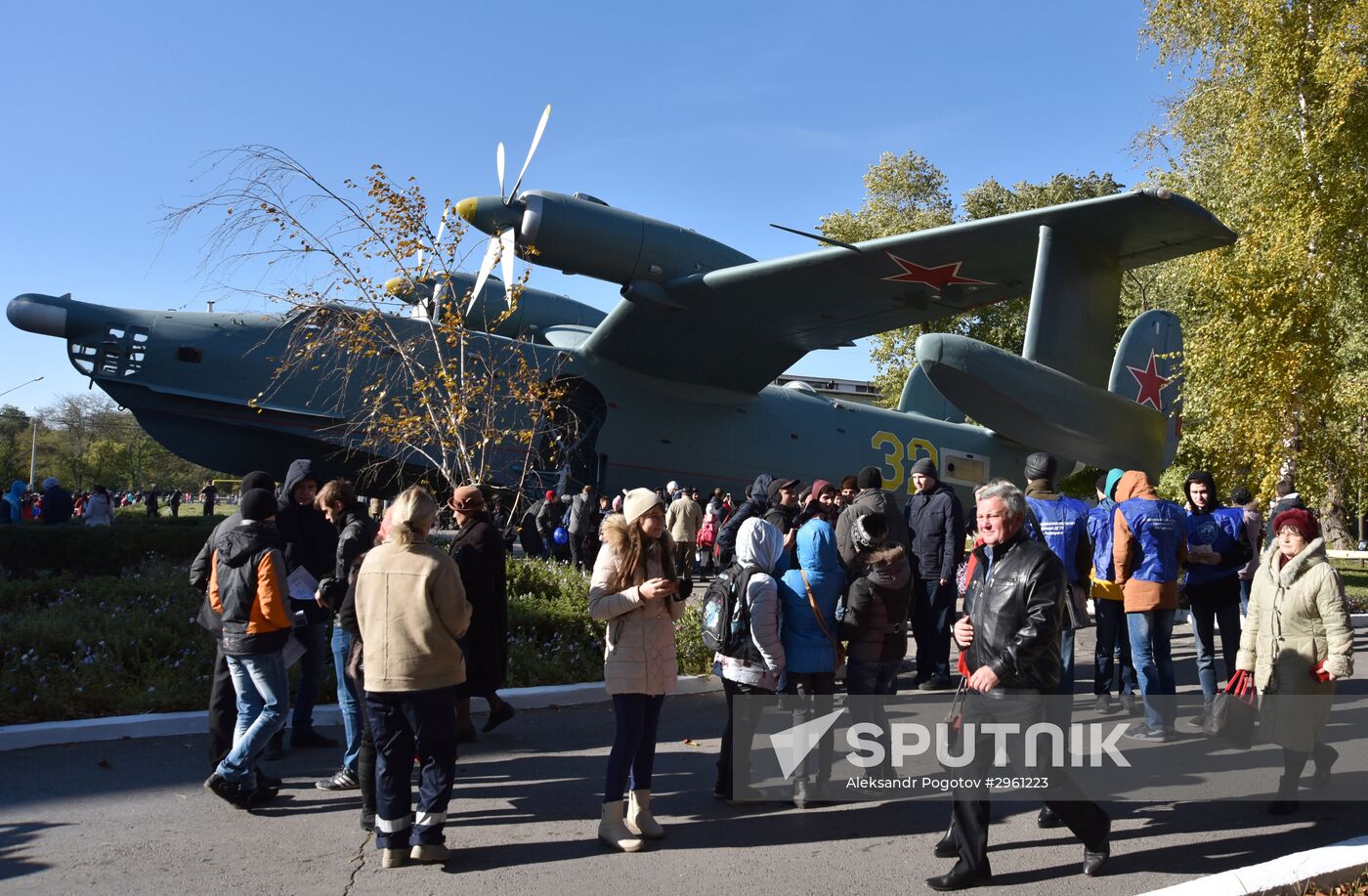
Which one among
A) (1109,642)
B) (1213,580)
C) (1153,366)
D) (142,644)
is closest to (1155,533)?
(1213,580)

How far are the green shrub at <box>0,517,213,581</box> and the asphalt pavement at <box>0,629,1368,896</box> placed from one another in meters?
6.63

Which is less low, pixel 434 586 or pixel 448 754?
pixel 434 586

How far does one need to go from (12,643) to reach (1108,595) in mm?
8018

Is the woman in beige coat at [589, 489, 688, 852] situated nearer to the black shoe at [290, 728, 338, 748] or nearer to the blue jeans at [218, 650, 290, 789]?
the blue jeans at [218, 650, 290, 789]

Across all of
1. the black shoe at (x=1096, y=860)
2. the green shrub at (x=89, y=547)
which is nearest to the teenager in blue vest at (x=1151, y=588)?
the black shoe at (x=1096, y=860)

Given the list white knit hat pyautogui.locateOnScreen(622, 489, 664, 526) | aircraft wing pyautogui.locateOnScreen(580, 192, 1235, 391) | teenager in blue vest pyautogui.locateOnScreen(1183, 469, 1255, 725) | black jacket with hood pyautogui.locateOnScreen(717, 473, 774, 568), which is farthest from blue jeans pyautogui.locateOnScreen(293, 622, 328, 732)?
aircraft wing pyautogui.locateOnScreen(580, 192, 1235, 391)

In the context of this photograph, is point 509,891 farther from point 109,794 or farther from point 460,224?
point 460,224

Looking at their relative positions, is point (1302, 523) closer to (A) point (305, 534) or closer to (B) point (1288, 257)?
(A) point (305, 534)

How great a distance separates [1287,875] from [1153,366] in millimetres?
14895

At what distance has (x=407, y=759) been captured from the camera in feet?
13.5

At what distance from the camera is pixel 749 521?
4.85 m

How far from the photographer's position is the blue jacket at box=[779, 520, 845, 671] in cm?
488

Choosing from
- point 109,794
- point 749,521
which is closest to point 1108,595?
point 749,521

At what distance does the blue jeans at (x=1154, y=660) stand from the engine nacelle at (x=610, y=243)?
29.3ft
